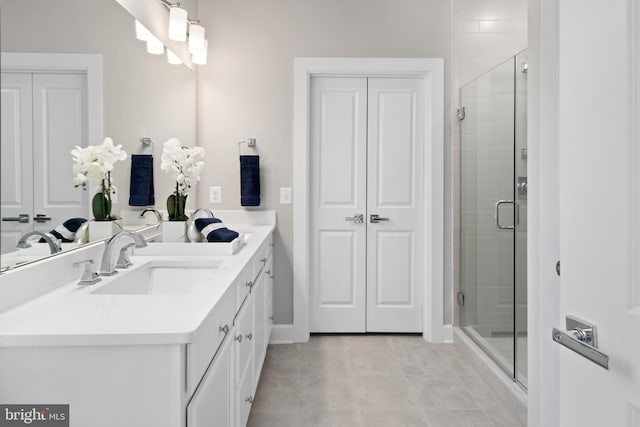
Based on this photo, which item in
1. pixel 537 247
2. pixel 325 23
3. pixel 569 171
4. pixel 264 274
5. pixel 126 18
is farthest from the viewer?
pixel 325 23

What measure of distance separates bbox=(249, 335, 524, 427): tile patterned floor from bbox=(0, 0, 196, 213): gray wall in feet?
4.30

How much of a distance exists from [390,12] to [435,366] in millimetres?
2563

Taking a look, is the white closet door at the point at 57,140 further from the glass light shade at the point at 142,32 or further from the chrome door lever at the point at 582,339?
the chrome door lever at the point at 582,339

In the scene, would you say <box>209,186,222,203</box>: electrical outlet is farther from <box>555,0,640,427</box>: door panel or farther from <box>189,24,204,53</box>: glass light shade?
<box>555,0,640,427</box>: door panel

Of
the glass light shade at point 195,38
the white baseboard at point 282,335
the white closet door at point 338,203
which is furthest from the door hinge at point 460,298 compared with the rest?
the glass light shade at point 195,38

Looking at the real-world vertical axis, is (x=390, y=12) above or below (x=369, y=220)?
above

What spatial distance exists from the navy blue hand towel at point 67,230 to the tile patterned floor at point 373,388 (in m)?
1.26

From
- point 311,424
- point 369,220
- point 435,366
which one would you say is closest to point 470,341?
point 435,366

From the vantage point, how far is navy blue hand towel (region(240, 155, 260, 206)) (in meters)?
3.41

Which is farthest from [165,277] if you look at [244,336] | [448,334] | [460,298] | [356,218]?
[448,334]

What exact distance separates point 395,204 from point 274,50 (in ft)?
4.88

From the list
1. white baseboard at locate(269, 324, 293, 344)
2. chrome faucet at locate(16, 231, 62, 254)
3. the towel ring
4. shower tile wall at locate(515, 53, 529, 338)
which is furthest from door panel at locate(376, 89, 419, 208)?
chrome faucet at locate(16, 231, 62, 254)

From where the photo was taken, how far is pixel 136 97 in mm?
2344

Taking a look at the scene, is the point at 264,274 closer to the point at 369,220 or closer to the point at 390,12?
the point at 369,220
